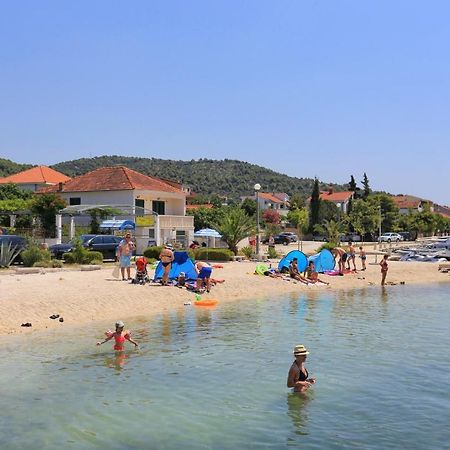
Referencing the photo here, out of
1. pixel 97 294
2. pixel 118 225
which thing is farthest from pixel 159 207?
pixel 97 294

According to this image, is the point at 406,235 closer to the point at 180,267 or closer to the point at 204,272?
the point at 180,267

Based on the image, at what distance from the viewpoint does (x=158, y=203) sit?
4894 cm

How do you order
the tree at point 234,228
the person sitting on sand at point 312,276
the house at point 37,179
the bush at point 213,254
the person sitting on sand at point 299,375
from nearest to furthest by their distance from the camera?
1. the person sitting on sand at point 299,375
2. the person sitting on sand at point 312,276
3. the bush at point 213,254
4. the tree at point 234,228
5. the house at point 37,179

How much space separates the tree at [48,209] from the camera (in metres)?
40.3

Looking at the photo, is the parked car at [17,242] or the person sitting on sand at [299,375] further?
the parked car at [17,242]

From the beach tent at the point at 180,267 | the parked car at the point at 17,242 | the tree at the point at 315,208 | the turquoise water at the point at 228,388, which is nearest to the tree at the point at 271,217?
the tree at the point at 315,208

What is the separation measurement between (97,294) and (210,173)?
15382 cm

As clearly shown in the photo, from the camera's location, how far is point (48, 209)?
4038 cm

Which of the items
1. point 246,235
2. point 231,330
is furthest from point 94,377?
point 246,235

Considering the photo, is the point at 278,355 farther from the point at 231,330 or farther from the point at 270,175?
the point at 270,175

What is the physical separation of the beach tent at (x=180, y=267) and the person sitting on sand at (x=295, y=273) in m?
5.95

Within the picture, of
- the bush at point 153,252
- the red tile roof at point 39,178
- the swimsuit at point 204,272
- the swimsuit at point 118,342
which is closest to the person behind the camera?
the swimsuit at point 118,342

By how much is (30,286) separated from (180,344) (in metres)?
7.86

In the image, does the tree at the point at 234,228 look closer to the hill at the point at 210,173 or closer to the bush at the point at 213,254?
the bush at the point at 213,254
